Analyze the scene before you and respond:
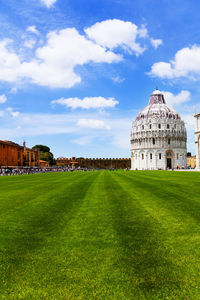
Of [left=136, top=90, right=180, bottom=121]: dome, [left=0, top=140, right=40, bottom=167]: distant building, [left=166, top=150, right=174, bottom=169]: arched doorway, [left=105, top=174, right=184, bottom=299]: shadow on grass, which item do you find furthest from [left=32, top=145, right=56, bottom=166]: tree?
[left=105, top=174, right=184, bottom=299]: shadow on grass

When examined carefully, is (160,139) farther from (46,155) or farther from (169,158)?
(46,155)

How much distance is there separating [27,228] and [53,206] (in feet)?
10.1

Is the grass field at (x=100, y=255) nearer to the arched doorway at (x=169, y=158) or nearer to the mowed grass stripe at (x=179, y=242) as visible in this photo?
the mowed grass stripe at (x=179, y=242)

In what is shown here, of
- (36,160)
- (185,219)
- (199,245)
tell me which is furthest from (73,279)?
(36,160)

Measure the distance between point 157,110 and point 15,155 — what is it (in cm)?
6042

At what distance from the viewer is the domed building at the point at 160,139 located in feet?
338

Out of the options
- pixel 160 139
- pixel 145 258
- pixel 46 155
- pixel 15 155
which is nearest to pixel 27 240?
pixel 145 258

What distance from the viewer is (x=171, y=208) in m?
8.73

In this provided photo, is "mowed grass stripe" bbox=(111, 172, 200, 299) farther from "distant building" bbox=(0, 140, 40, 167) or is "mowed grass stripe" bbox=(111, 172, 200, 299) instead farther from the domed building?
the domed building

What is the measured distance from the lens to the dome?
106 meters

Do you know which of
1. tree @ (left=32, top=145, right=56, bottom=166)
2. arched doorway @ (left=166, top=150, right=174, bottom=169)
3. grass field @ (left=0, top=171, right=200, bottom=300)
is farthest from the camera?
tree @ (left=32, top=145, right=56, bottom=166)

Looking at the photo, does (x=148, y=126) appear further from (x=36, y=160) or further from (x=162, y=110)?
(x=36, y=160)

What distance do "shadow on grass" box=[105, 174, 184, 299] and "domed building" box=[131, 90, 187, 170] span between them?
98256 millimetres

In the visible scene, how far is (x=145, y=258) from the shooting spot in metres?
4.37
